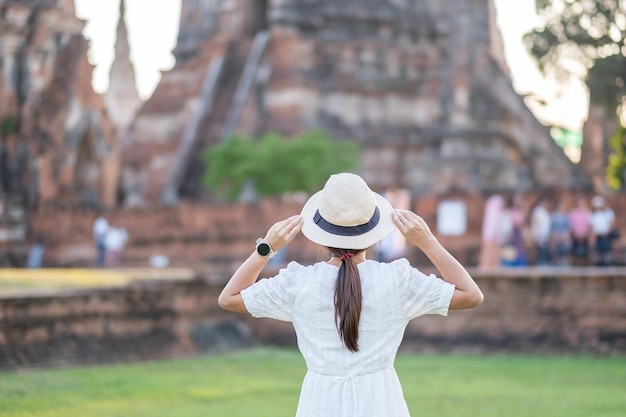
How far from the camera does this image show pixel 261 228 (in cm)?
2583

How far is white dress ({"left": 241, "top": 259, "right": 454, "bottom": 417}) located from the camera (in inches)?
195

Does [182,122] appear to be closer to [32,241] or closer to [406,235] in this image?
[32,241]

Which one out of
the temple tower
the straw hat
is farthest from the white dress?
the temple tower

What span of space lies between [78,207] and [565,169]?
16.9m

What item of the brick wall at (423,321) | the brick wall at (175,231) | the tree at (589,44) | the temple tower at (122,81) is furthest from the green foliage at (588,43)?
the temple tower at (122,81)

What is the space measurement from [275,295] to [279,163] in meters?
27.0

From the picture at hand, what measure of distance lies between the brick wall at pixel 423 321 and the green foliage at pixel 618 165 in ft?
69.9

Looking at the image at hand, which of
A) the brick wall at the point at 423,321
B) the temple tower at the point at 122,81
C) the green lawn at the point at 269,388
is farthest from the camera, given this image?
the temple tower at the point at 122,81

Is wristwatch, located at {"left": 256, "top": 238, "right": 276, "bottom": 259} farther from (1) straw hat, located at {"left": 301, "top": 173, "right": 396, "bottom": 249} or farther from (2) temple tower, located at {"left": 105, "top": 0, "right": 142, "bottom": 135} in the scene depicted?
(2) temple tower, located at {"left": 105, "top": 0, "right": 142, "bottom": 135}

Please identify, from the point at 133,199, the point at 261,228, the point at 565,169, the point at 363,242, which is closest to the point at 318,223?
the point at 363,242

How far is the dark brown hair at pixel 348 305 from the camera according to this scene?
4.94m

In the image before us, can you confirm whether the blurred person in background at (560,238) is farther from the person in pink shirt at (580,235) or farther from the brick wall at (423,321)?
the brick wall at (423,321)

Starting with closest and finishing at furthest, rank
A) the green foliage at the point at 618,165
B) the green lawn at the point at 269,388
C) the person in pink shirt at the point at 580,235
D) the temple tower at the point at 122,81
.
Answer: the green lawn at the point at 269,388, the person in pink shirt at the point at 580,235, the green foliage at the point at 618,165, the temple tower at the point at 122,81

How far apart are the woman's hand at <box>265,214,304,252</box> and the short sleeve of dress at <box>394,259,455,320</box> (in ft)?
1.43
